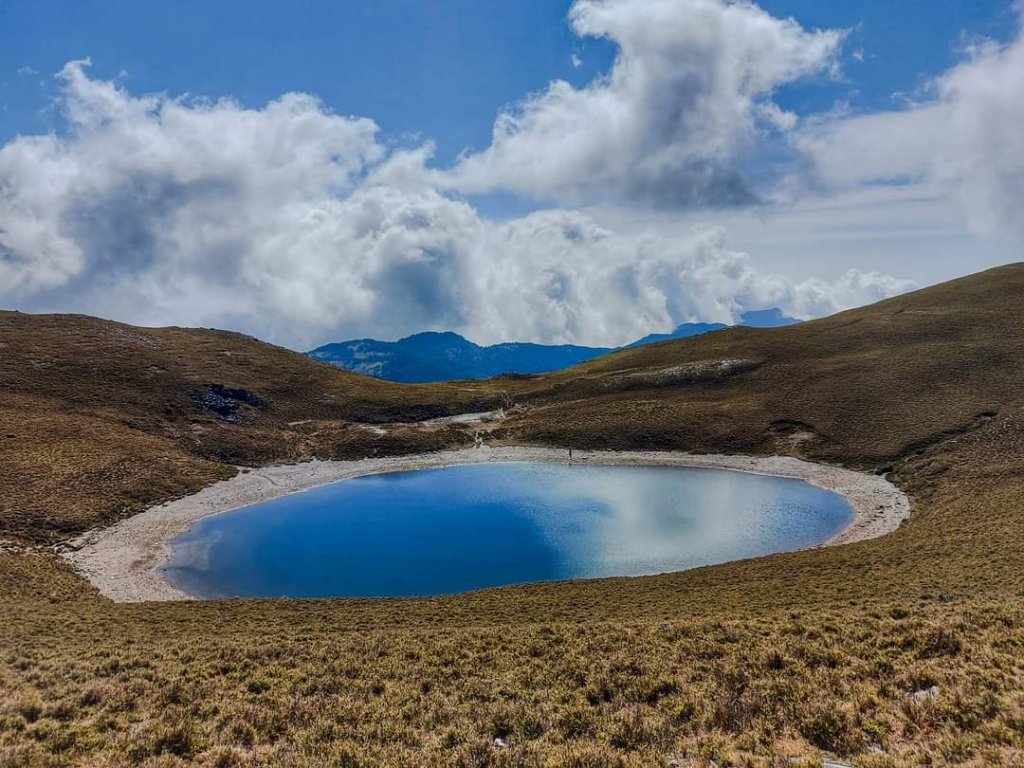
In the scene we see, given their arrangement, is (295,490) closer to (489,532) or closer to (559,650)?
(489,532)

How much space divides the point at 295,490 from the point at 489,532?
100.0 feet

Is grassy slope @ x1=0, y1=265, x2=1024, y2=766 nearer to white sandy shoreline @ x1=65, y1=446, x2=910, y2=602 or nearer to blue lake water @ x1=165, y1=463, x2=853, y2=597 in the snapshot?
white sandy shoreline @ x1=65, y1=446, x2=910, y2=602

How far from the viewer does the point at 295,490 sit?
213 feet

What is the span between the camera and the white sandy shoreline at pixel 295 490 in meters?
38.9

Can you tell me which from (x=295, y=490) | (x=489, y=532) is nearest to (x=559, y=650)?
(x=489, y=532)

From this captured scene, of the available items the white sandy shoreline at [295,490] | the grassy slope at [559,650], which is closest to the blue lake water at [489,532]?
the white sandy shoreline at [295,490]

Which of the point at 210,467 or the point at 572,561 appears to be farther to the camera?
the point at 210,467

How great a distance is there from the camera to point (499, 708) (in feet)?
46.1

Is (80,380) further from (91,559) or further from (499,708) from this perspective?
(499,708)

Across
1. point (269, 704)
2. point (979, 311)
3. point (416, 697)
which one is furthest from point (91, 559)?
point (979, 311)

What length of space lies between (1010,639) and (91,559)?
2181 inches

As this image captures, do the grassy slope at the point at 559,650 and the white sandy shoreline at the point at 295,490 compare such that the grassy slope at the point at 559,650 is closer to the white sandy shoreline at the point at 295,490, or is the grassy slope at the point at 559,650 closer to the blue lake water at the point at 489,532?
the white sandy shoreline at the point at 295,490

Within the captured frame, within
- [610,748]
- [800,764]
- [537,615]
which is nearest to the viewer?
[800,764]

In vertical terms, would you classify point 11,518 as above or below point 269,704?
above
